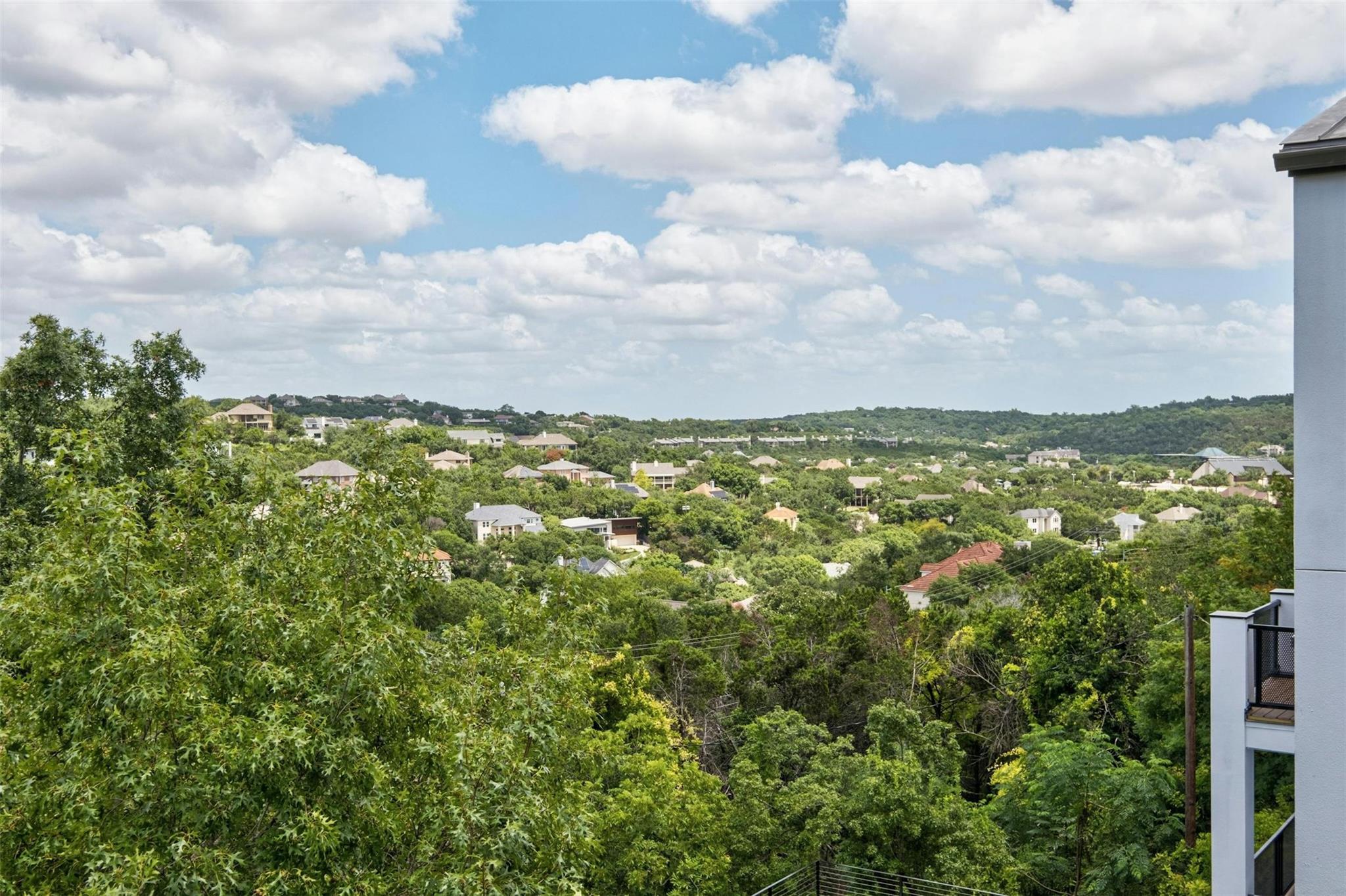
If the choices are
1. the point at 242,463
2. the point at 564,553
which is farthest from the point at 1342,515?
the point at 564,553

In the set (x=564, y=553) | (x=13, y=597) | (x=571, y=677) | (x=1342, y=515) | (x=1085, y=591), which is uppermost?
(x=1342, y=515)

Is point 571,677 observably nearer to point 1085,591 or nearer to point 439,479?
point 439,479

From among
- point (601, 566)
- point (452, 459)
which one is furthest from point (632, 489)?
point (601, 566)

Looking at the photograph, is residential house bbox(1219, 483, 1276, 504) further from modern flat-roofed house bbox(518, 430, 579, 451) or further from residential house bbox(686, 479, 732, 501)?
modern flat-roofed house bbox(518, 430, 579, 451)

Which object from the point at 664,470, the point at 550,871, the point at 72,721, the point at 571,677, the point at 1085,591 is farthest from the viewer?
the point at 664,470

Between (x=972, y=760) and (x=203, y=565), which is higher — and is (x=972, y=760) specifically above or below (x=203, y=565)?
below

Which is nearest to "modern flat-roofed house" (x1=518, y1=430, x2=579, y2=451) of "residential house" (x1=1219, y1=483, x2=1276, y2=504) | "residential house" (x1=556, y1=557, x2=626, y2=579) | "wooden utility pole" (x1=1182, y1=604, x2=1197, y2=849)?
"residential house" (x1=556, y1=557, x2=626, y2=579)

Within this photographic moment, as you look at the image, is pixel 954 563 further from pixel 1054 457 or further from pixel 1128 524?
pixel 1054 457
